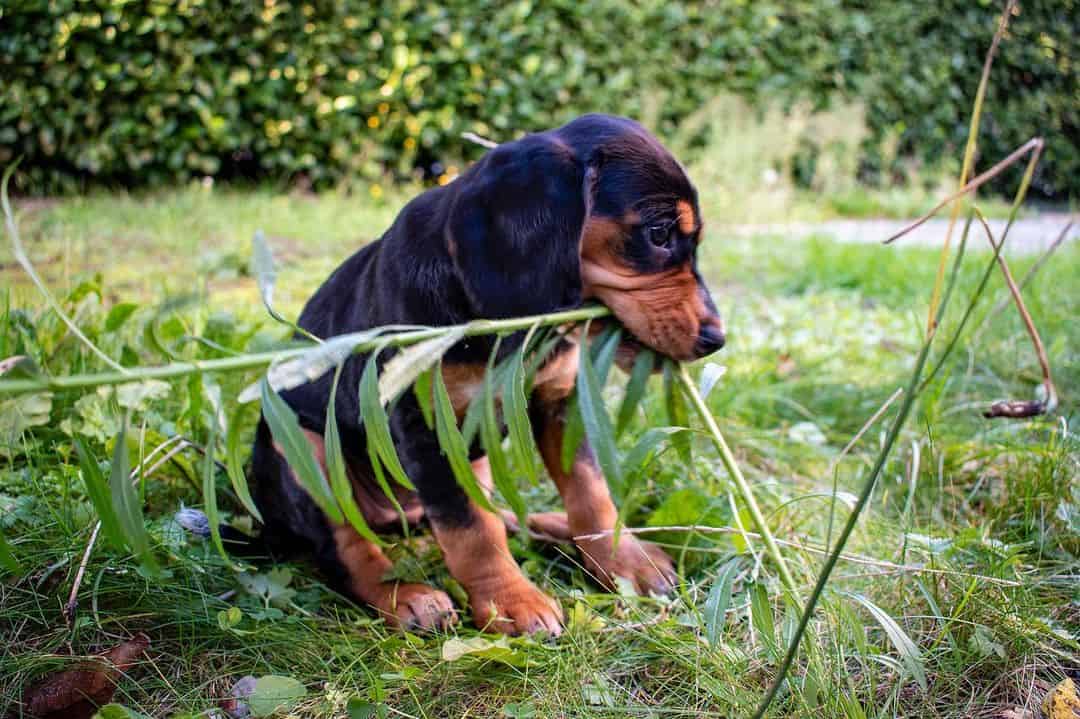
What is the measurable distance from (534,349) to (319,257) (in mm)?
3980

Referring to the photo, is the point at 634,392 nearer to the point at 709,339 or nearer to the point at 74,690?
the point at 709,339

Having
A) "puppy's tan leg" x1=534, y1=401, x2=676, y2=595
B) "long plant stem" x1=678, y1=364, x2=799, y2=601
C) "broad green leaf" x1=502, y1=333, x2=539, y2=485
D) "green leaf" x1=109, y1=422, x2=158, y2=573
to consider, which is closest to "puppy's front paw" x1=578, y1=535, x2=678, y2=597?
"puppy's tan leg" x1=534, y1=401, x2=676, y2=595

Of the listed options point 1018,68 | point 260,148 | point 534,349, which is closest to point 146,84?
point 260,148

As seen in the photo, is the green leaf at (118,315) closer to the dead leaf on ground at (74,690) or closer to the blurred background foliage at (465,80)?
the dead leaf on ground at (74,690)

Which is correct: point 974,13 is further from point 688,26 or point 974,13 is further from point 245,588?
point 245,588

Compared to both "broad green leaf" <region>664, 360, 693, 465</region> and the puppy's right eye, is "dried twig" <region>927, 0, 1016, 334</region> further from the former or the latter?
the puppy's right eye

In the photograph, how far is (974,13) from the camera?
31.9ft

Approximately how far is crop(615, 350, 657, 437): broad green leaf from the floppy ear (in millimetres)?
304

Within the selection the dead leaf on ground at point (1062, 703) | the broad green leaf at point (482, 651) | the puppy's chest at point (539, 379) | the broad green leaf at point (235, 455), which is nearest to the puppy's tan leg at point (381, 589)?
the broad green leaf at point (482, 651)

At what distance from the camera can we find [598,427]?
1393mm

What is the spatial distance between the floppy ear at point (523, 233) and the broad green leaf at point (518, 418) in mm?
498

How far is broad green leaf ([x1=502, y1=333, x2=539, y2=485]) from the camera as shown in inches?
56.5

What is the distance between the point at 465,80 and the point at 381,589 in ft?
21.4

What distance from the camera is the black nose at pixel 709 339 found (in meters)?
1.96
